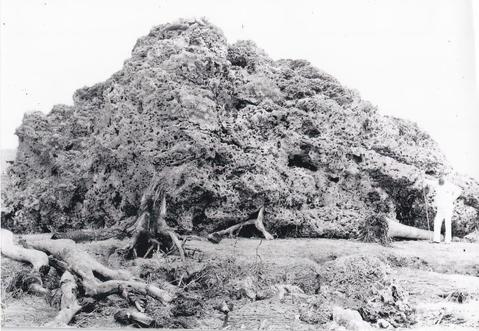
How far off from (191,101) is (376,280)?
291 cm

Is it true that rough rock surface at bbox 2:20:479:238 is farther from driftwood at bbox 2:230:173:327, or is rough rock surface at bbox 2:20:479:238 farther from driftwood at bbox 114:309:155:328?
driftwood at bbox 114:309:155:328

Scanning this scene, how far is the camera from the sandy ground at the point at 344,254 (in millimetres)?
5105

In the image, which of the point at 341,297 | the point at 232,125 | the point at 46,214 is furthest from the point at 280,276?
the point at 46,214

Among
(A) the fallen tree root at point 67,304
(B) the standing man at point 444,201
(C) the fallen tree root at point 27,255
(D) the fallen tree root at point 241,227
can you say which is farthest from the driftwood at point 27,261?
(B) the standing man at point 444,201

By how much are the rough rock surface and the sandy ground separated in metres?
0.36

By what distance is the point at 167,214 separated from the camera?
235 inches

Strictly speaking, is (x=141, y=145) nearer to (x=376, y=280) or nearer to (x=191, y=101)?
(x=191, y=101)

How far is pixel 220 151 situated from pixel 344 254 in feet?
6.04

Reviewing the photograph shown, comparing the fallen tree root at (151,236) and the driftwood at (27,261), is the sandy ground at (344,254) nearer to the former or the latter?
the driftwood at (27,261)

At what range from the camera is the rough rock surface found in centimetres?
610

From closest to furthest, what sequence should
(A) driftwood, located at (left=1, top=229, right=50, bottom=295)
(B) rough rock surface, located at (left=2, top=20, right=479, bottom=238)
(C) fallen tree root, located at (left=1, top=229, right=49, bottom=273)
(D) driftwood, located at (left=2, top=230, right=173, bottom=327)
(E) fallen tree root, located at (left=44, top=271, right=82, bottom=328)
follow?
(E) fallen tree root, located at (left=44, top=271, right=82, bottom=328)
(D) driftwood, located at (left=2, top=230, right=173, bottom=327)
(A) driftwood, located at (left=1, top=229, right=50, bottom=295)
(C) fallen tree root, located at (left=1, top=229, right=49, bottom=273)
(B) rough rock surface, located at (left=2, top=20, right=479, bottom=238)

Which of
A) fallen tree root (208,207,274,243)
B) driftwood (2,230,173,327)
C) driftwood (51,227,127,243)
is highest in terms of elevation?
fallen tree root (208,207,274,243)

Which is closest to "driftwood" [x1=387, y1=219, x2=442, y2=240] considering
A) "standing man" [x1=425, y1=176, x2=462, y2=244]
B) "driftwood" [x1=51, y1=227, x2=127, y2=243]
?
"standing man" [x1=425, y1=176, x2=462, y2=244]

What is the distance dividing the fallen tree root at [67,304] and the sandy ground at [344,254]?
0.13m
